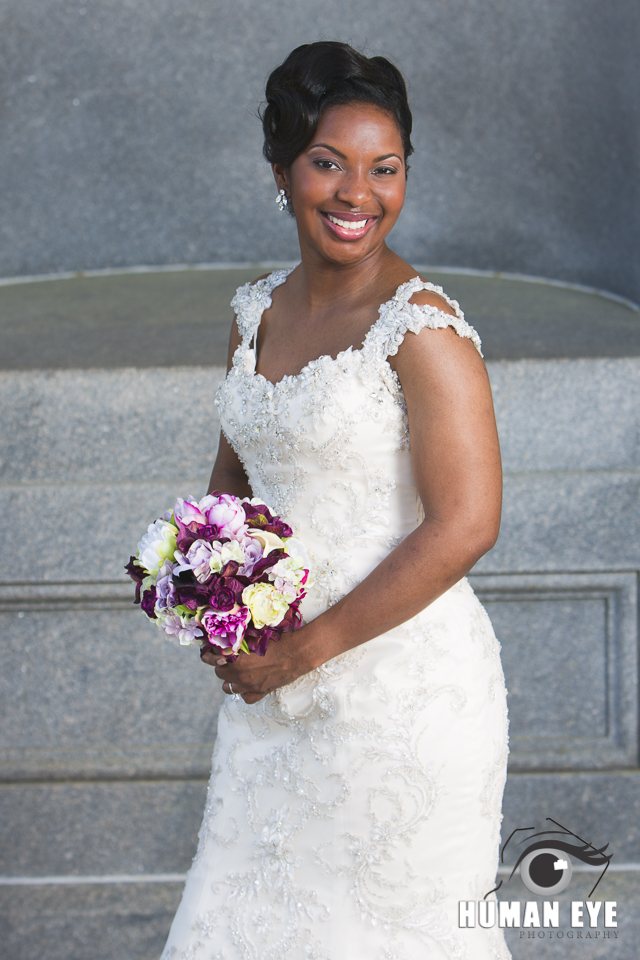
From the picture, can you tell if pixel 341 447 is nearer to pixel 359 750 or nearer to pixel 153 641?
pixel 359 750

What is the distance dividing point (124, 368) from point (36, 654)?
1.09 meters

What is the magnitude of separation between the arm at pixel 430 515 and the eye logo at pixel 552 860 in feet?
5.32

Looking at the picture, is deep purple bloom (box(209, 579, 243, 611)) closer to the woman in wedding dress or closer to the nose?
the woman in wedding dress

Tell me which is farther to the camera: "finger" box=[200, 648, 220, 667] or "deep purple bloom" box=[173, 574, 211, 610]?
"finger" box=[200, 648, 220, 667]

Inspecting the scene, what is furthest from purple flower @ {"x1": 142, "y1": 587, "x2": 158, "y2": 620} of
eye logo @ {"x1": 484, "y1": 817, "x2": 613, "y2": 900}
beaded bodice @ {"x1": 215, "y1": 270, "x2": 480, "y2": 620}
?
eye logo @ {"x1": 484, "y1": 817, "x2": 613, "y2": 900}

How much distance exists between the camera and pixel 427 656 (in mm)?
1869

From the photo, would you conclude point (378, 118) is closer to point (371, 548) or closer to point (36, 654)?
point (371, 548)

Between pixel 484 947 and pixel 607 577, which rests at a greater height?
pixel 607 577

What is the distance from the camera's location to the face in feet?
5.78

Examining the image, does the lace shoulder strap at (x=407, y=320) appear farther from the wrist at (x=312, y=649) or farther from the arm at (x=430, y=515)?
the wrist at (x=312, y=649)

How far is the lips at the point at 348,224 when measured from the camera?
5.88ft

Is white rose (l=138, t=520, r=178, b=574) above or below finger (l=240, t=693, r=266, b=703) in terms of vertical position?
above

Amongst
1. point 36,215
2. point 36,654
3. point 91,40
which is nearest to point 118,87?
point 91,40

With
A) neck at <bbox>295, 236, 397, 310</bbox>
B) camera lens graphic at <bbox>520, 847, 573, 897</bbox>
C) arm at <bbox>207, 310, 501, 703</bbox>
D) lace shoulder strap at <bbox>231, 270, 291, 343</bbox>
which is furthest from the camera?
camera lens graphic at <bbox>520, 847, 573, 897</bbox>
